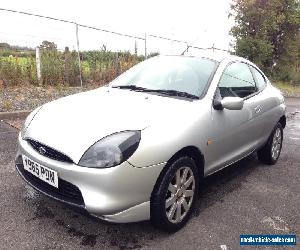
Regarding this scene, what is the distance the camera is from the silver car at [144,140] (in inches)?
109

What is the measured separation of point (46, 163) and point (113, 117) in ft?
2.13

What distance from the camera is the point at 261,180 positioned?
15.4ft

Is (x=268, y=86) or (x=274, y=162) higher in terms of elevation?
(x=268, y=86)

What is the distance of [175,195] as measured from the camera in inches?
125

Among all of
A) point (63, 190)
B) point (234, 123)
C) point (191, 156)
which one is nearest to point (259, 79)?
point (234, 123)

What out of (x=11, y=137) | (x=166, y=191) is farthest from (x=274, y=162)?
(x=11, y=137)

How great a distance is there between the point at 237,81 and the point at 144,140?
1875mm

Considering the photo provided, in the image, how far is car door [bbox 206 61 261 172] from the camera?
3.64m

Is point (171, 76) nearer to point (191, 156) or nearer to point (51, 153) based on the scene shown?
point (191, 156)

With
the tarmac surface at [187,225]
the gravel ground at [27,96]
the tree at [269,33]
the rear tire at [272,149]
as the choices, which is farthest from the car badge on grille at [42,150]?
the tree at [269,33]

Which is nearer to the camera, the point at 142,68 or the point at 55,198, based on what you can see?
the point at 55,198

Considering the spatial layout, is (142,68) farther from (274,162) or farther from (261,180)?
(274,162)

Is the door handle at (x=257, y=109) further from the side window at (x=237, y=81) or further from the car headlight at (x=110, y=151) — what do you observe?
the car headlight at (x=110, y=151)

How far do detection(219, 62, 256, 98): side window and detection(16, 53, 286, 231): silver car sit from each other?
0.6 inches
